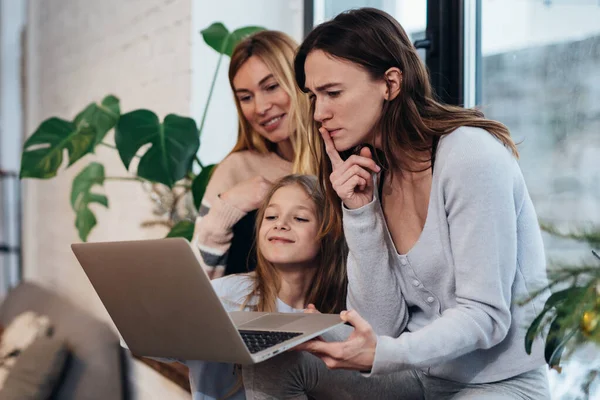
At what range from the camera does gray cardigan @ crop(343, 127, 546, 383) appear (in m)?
1.19

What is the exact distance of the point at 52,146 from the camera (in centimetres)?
218

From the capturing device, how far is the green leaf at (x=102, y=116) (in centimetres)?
217

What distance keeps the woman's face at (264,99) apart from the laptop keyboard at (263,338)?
0.75 m

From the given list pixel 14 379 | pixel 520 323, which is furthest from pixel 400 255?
pixel 14 379

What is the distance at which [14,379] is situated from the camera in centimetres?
226

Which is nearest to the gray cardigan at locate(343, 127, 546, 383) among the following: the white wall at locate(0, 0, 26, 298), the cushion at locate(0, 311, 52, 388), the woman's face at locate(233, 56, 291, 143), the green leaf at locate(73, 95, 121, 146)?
the woman's face at locate(233, 56, 291, 143)

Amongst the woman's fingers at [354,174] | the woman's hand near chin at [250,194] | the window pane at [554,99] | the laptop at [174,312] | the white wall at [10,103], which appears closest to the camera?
the laptop at [174,312]

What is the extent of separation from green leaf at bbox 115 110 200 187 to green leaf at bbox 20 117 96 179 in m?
0.24

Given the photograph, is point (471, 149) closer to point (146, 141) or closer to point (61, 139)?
point (146, 141)

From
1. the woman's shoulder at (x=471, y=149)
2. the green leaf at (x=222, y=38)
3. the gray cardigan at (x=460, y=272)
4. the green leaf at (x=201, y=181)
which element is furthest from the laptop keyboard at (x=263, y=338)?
the green leaf at (x=222, y=38)

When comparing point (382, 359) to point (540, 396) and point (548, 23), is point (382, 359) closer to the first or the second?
point (540, 396)

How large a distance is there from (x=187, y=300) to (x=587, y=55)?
97 cm

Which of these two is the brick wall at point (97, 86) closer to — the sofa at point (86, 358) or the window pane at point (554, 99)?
the sofa at point (86, 358)

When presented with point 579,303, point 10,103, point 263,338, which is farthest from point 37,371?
point 10,103
